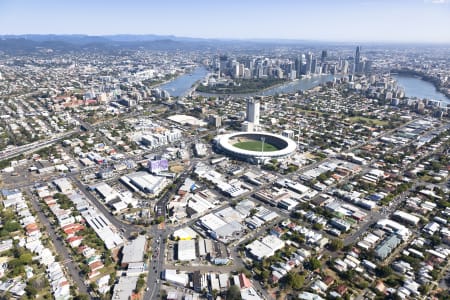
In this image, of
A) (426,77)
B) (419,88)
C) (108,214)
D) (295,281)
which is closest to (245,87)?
(419,88)

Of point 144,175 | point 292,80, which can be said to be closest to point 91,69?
point 292,80

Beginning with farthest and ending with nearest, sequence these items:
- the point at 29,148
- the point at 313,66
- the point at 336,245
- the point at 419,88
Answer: the point at 313,66 → the point at 419,88 → the point at 29,148 → the point at 336,245

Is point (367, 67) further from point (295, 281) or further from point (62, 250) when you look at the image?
point (62, 250)

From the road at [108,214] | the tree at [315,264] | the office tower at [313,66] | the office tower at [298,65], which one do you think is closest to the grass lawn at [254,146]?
the road at [108,214]

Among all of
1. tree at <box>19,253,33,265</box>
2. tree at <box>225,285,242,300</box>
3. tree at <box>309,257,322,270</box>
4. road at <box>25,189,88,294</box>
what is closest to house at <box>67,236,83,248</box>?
road at <box>25,189,88,294</box>

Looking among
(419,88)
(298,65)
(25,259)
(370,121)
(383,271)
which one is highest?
(298,65)

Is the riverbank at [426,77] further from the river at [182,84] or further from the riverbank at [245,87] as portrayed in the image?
the river at [182,84]
